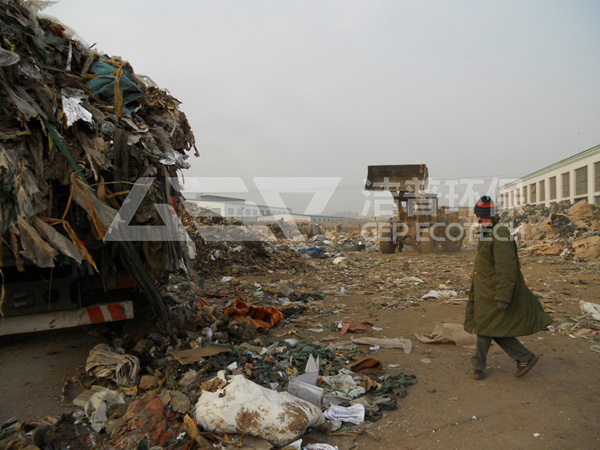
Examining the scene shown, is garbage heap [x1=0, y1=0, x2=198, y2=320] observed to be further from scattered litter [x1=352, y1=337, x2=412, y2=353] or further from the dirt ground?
scattered litter [x1=352, y1=337, x2=412, y2=353]

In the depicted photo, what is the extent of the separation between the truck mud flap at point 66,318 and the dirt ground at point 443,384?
468 millimetres

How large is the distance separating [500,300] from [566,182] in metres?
29.8

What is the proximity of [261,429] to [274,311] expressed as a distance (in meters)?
3.11

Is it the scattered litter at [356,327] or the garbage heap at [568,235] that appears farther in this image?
the garbage heap at [568,235]

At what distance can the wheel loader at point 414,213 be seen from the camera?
14664 mm

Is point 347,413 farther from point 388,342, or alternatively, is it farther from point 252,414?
point 388,342

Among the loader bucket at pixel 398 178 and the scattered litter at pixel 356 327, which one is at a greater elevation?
the loader bucket at pixel 398 178

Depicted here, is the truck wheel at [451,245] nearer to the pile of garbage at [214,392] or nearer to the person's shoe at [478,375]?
the pile of garbage at [214,392]

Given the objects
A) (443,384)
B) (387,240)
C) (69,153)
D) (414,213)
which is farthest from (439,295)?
(387,240)

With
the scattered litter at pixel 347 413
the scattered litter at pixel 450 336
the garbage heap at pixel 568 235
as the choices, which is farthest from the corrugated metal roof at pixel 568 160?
the scattered litter at pixel 347 413

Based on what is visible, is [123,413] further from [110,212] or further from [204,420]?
[110,212]

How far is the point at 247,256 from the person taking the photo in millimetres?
11445

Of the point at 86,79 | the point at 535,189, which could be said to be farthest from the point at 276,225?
the point at 535,189

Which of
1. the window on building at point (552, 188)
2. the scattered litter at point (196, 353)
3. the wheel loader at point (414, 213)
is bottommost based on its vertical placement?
the scattered litter at point (196, 353)
